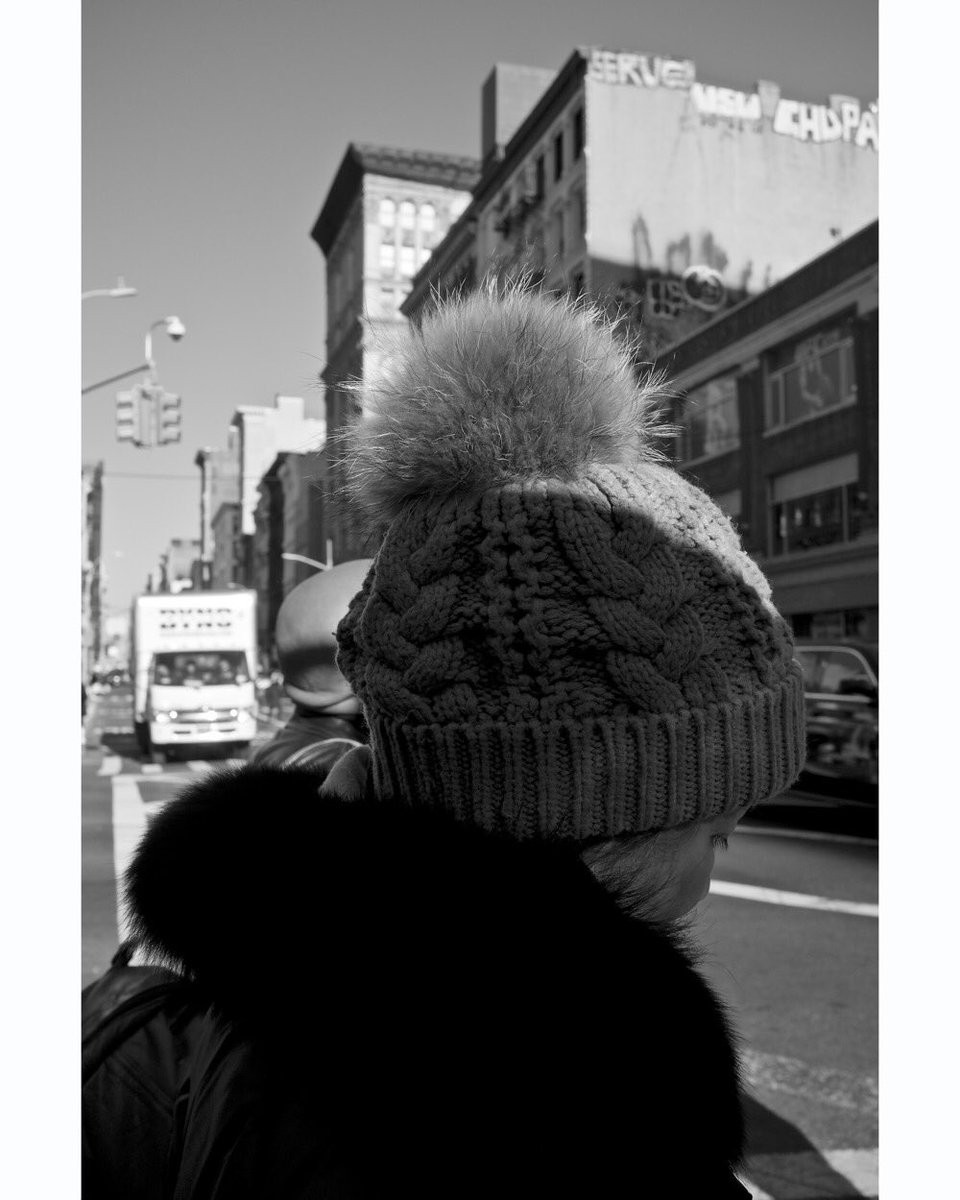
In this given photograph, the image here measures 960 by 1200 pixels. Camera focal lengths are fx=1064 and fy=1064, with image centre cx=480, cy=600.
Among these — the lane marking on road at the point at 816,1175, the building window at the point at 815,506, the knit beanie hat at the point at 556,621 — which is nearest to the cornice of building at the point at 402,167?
the building window at the point at 815,506

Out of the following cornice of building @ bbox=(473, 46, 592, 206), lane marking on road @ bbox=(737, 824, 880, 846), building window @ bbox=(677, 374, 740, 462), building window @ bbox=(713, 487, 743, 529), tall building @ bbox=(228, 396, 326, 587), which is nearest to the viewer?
lane marking on road @ bbox=(737, 824, 880, 846)

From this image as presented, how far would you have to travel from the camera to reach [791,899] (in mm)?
7805

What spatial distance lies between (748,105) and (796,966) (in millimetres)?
35732

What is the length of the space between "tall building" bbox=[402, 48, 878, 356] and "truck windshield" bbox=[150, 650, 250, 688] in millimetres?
16343

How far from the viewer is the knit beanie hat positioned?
112 cm

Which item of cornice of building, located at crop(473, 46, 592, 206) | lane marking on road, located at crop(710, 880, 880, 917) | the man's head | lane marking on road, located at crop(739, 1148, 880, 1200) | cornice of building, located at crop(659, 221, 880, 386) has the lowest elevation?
lane marking on road, located at crop(710, 880, 880, 917)

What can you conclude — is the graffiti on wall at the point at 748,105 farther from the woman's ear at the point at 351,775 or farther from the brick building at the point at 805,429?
the woman's ear at the point at 351,775

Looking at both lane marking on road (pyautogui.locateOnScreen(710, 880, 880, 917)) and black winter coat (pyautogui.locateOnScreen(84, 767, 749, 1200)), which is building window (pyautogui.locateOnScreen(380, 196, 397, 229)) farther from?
black winter coat (pyautogui.locateOnScreen(84, 767, 749, 1200))

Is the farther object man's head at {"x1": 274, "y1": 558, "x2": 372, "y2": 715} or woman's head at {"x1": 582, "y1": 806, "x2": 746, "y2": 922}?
man's head at {"x1": 274, "y1": 558, "x2": 372, "y2": 715}

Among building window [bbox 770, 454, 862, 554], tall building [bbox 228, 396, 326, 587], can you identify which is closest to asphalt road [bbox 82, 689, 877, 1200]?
building window [bbox 770, 454, 862, 554]

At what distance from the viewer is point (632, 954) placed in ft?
3.14
